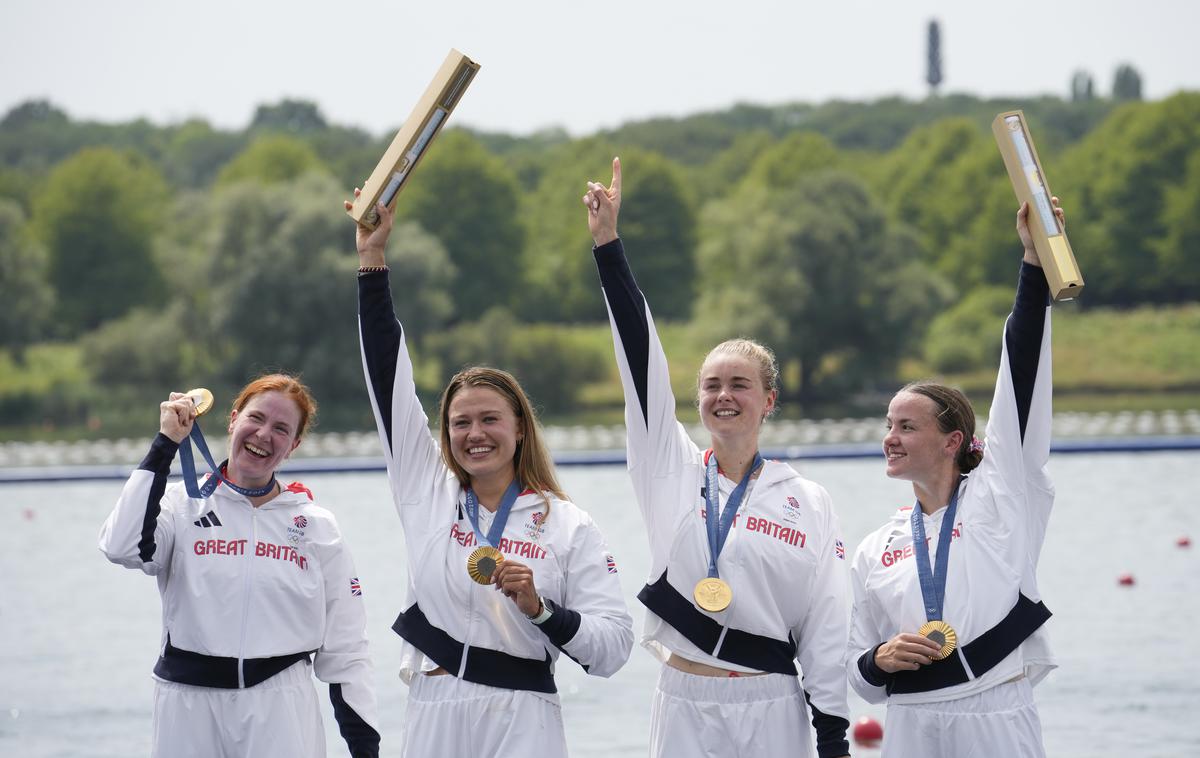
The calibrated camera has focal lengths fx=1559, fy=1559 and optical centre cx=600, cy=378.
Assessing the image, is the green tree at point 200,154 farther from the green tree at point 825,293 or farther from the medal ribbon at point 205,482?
the medal ribbon at point 205,482

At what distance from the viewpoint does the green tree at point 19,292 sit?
60750 millimetres

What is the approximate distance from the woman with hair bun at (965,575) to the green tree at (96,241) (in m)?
71.5

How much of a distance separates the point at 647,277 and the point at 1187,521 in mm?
60675

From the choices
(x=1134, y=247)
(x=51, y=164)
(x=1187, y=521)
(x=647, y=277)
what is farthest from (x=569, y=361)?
(x=51, y=164)

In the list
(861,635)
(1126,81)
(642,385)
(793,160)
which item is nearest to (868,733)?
(861,635)

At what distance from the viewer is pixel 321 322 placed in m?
51.0

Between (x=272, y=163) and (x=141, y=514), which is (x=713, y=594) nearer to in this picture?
(x=141, y=514)

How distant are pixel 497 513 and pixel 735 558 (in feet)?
2.34

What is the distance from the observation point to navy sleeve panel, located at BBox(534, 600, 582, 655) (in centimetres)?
417

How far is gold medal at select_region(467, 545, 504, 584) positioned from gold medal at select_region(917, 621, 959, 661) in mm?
1198

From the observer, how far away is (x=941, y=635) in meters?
4.29

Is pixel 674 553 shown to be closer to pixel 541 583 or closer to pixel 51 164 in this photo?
pixel 541 583

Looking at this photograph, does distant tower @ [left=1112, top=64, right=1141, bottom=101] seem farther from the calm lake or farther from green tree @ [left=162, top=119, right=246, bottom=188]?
the calm lake

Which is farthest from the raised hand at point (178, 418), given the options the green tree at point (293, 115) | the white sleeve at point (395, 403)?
the green tree at point (293, 115)
